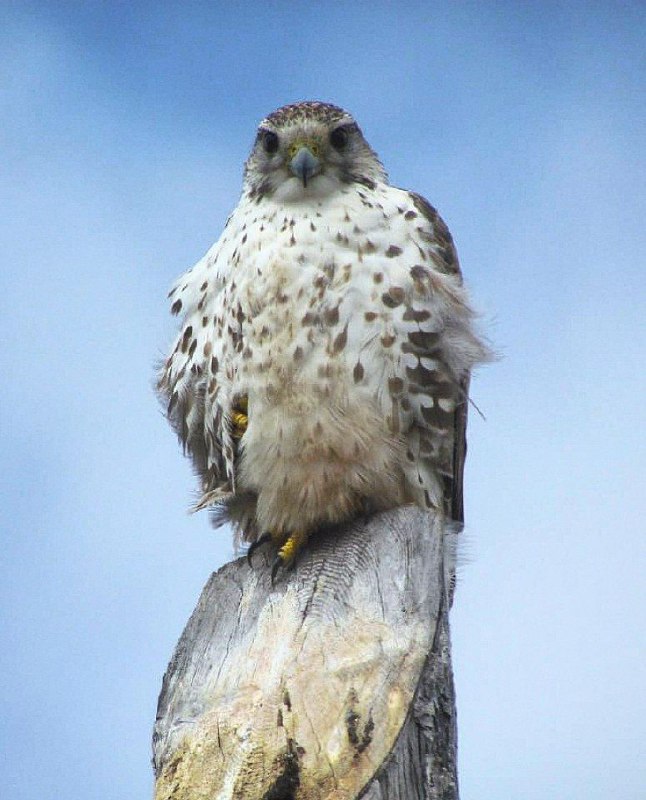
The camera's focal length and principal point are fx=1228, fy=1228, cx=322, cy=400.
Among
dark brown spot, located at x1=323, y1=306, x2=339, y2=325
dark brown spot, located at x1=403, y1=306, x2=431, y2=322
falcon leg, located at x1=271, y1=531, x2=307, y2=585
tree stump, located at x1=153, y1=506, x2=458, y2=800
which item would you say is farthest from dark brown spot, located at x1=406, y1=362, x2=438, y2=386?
falcon leg, located at x1=271, y1=531, x2=307, y2=585

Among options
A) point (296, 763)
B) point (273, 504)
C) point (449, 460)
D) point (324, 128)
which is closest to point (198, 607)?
point (273, 504)

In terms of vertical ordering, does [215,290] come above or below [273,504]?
above

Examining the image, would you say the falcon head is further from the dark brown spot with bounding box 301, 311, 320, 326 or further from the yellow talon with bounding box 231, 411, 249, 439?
the yellow talon with bounding box 231, 411, 249, 439

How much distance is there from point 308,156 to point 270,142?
0.80ft

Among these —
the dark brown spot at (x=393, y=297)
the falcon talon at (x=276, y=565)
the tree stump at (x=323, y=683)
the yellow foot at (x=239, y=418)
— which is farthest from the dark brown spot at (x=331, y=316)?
the falcon talon at (x=276, y=565)

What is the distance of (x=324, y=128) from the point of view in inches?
171

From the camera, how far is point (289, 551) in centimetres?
386

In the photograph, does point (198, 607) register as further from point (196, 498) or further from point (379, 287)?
point (379, 287)

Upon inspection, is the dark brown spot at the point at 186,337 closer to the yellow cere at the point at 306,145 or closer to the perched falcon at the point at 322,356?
the perched falcon at the point at 322,356

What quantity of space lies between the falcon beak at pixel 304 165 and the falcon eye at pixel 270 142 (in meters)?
0.17

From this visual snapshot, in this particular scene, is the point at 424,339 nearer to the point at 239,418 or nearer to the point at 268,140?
the point at 239,418

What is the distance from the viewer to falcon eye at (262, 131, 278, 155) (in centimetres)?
439

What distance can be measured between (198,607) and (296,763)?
826 millimetres

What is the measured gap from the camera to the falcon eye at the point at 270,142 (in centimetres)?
439
